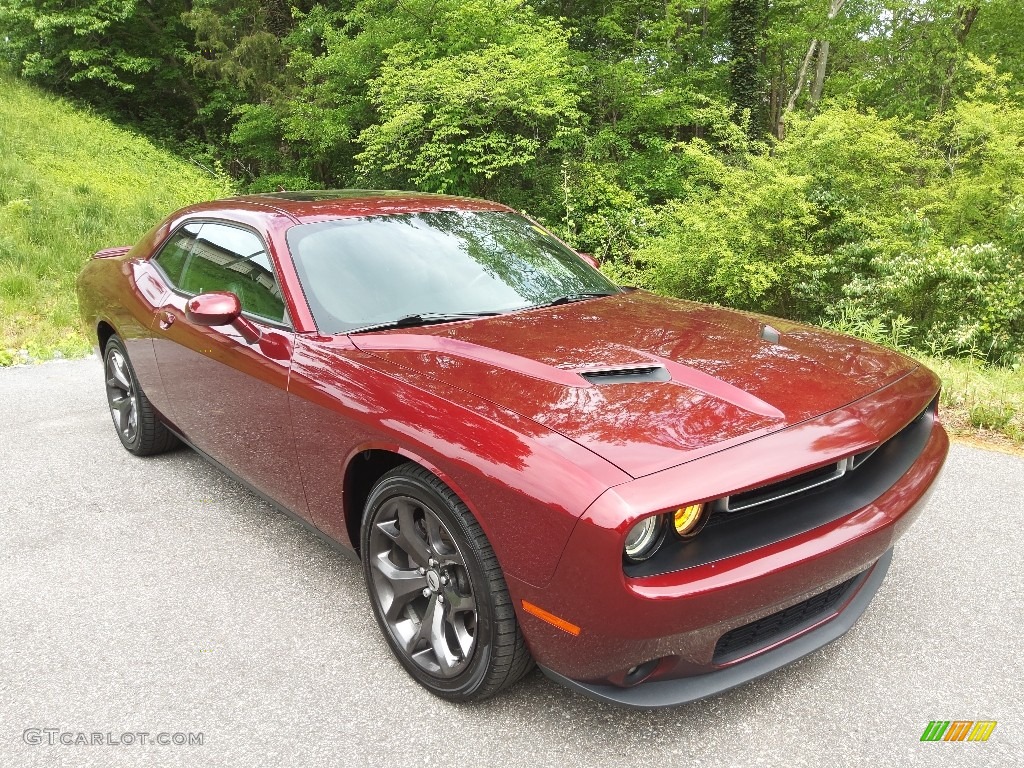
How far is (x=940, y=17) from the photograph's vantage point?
19719mm

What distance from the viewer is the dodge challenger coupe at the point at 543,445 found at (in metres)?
1.87

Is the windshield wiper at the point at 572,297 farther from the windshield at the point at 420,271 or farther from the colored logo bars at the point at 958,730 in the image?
the colored logo bars at the point at 958,730

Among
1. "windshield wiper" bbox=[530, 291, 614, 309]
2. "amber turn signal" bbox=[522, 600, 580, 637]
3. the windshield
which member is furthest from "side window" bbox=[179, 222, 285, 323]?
"amber turn signal" bbox=[522, 600, 580, 637]

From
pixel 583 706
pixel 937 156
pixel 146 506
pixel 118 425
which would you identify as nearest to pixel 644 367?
pixel 583 706

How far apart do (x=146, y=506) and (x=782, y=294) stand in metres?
6.90

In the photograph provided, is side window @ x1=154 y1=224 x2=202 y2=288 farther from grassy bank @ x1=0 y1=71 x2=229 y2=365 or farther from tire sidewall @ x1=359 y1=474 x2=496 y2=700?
grassy bank @ x1=0 y1=71 x2=229 y2=365

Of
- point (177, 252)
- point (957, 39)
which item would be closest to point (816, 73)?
point (957, 39)

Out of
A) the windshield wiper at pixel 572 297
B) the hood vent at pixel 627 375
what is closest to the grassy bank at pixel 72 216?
the windshield wiper at pixel 572 297

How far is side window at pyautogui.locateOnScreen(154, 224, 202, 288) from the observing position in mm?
3859

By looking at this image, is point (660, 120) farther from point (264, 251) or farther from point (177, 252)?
point (264, 251)

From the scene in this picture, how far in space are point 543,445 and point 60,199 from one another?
12.3 m

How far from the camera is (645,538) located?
189cm

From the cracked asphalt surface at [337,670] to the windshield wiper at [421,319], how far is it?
3.56ft

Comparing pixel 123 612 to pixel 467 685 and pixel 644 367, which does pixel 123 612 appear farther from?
pixel 644 367
